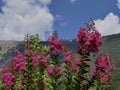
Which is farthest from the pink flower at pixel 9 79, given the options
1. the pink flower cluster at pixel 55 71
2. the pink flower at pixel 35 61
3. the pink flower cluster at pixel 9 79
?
the pink flower cluster at pixel 55 71

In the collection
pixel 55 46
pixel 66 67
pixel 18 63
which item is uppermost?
pixel 55 46

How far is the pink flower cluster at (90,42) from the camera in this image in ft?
49.1

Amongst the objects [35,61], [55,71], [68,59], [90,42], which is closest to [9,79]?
[35,61]

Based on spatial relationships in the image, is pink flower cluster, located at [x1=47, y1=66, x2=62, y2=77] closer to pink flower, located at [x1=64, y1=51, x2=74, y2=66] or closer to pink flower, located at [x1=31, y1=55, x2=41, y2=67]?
pink flower, located at [x1=64, y1=51, x2=74, y2=66]

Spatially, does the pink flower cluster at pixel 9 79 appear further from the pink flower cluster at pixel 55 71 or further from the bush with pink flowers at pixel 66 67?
the pink flower cluster at pixel 55 71

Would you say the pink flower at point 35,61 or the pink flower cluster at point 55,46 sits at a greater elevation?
the pink flower cluster at point 55,46

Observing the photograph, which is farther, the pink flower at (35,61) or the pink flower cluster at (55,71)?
the pink flower at (35,61)

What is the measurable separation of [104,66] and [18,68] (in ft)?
12.8

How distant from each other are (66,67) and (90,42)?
1.78 meters

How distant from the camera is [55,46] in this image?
16219 millimetres

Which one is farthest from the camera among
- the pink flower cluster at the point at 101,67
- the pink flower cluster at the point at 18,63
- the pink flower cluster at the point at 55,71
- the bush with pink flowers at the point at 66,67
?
the pink flower cluster at the point at 18,63

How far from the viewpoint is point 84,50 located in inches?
591

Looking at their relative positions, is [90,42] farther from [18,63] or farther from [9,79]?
[9,79]

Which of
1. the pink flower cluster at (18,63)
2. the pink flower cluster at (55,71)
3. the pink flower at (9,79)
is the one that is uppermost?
the pink flower cluster at (18,63)
